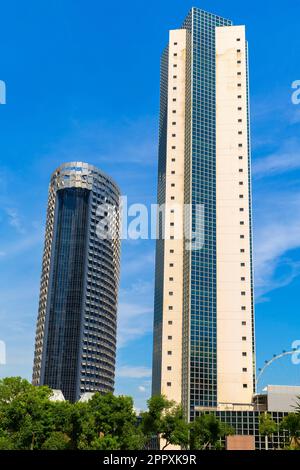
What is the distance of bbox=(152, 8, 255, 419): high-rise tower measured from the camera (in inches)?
5556

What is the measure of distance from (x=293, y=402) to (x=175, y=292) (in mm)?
39369

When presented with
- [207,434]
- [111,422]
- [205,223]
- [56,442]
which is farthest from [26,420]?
[205,223]

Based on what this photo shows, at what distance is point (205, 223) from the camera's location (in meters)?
153

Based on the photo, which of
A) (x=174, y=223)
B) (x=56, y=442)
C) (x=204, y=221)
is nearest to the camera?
(x=56, y=442)

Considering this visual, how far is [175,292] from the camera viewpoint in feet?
490

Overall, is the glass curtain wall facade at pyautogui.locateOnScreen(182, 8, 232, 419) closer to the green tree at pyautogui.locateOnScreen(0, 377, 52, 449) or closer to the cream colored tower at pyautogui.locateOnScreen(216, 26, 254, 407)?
the cream colored tower at pyautogui.locateOnScreen(216, 26, 254, 407)

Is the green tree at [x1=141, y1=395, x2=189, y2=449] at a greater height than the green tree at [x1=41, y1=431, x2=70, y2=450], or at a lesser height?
greater

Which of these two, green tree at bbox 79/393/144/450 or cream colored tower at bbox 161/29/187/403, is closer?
green tree at bbox 79/393/144/450

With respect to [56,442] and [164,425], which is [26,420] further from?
[164,425]

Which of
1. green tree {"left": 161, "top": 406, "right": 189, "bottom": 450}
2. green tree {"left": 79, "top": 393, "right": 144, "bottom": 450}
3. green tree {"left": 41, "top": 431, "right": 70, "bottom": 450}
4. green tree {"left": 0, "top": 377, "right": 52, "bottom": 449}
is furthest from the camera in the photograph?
green tree {"left": 161, "top": 406, "right": 189, "bottom": 450}

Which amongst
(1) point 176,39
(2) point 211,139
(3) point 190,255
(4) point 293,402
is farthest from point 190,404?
(1) point 176,39

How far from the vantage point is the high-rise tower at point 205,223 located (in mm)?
141125

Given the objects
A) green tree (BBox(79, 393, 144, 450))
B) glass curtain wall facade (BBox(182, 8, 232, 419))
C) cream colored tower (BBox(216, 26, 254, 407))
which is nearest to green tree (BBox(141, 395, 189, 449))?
green tree (BBox(79, 393, 144, 450))
